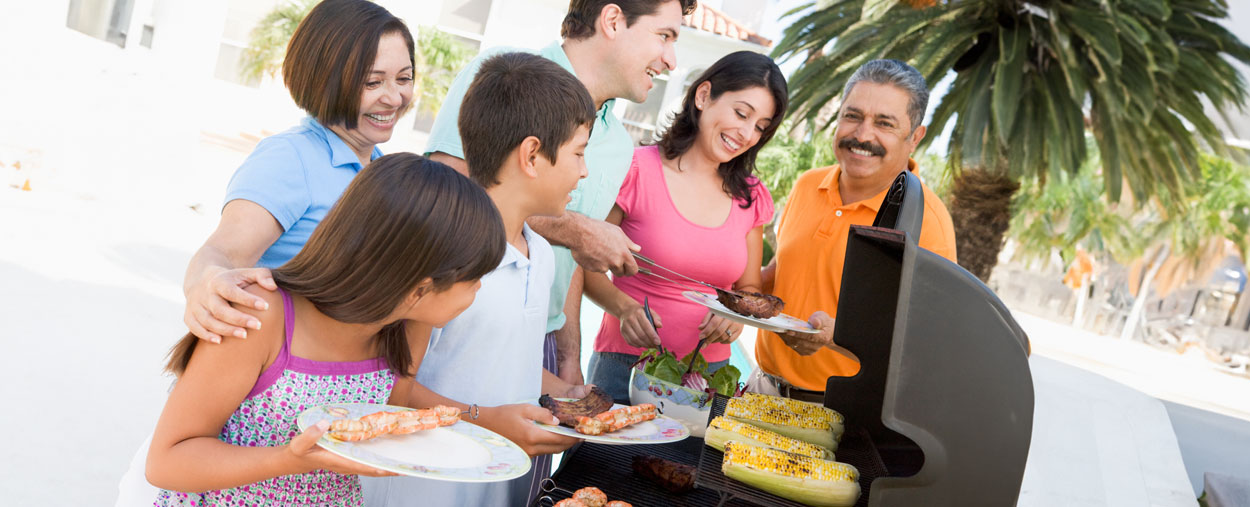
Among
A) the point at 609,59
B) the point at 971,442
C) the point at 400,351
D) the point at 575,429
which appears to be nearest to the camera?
the point at 971,442

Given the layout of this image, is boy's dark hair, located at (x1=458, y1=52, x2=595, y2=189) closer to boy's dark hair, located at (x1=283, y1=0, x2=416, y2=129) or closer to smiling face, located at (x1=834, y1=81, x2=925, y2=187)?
boy's dark hair, located at (x1=283, y1=0, x2=416, y2=129)

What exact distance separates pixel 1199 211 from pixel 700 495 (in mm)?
30793

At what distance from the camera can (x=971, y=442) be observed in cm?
134

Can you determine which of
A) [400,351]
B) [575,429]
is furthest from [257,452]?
[575,429]

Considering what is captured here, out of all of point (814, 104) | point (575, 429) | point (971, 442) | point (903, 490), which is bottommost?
point (575, 429)

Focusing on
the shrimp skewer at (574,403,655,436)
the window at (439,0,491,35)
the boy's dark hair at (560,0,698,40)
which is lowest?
the shrimp skewer at (574,403,655,436)

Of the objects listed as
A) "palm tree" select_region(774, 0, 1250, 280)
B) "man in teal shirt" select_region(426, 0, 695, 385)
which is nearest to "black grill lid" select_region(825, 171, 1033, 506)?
"man in teal shirt" select_region(426, 0, 695, 385)

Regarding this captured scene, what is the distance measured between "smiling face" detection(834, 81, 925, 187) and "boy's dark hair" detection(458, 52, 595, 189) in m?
1.04

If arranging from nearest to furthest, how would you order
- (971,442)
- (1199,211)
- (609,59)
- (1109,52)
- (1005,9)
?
(971,442)
(609,59)
(1109,52)
(1005,9)
(1199,211)

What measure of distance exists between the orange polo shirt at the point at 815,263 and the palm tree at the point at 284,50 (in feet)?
61.9

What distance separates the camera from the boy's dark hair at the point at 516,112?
6.14 feet

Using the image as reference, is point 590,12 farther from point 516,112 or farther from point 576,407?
point 576,407

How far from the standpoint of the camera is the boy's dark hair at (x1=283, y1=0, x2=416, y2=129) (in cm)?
198

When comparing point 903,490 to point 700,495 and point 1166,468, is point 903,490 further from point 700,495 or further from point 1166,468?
point 1166,468
